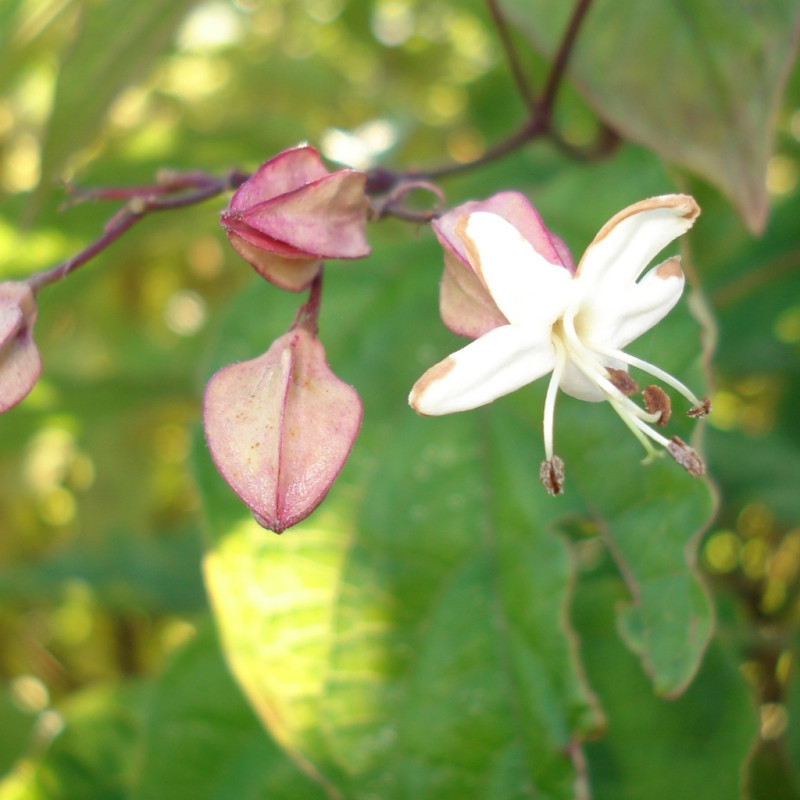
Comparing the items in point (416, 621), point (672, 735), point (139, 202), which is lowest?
point (672, 735)

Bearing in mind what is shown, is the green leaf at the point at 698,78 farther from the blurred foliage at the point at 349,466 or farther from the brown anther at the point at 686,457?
the brown anther at the point at 686,457

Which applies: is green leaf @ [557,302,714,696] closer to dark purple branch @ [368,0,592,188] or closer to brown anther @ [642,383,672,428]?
brown anther @ [642,383,672,428]

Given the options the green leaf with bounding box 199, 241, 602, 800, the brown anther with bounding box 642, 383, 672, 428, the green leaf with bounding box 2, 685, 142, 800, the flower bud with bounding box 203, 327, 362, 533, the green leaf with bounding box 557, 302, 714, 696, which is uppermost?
the flower bud with bounding box 203, 327, 362, 533

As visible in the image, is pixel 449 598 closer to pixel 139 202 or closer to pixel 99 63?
pixel 139 202

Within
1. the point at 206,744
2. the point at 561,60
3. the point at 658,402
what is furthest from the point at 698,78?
the point at 206,744

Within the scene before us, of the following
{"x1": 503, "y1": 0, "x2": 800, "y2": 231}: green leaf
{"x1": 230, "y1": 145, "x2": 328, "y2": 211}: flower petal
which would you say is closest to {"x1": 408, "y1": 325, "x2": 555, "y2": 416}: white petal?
{"x1": 230, "y1": 145, "x2": 328, "y2": 211}: flower petal

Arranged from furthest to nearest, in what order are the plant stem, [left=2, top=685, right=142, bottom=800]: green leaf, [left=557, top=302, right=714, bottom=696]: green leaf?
[left=2, top=685, right=142, bottom=800]: green leaf → the plant stem → [left=557, top=302, right=714, bottom=696]: green leaf

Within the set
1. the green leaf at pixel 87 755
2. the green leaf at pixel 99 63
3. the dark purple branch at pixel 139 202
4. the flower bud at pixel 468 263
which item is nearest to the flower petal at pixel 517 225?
the flower bud at pixel 468 263

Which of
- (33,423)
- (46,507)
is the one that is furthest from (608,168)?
(46,507)
